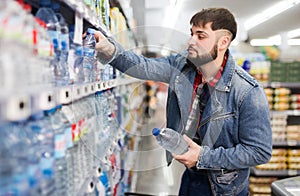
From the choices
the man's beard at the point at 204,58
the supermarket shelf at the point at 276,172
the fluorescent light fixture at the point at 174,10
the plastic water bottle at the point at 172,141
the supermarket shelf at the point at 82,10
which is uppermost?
the fluorescent light fixture at the point at 174,10

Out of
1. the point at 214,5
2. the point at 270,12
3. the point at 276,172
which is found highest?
the point at 270,12

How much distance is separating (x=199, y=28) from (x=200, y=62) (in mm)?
172

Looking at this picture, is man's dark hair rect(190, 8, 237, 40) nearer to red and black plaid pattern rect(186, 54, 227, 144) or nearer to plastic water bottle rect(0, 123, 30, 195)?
red and black plaid pattern rect(186, 54, 227, 144)

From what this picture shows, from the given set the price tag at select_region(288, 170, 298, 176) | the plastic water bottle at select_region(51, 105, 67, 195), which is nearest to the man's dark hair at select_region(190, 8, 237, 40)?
the plastic water bottle at select_region(51, 105, 67, 195)

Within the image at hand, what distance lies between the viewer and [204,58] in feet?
5.23

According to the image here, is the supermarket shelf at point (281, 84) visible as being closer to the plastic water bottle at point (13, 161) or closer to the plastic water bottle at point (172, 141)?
the plastic water bottle at point (172, 141)

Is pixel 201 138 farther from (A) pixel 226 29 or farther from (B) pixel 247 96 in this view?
(A) pixel 226 29

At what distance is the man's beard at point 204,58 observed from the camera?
159cm

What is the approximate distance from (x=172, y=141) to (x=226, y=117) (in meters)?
0.32

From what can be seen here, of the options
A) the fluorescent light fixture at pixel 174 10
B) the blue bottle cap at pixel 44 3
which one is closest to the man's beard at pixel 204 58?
the blue bottle cap at pixel 44 3

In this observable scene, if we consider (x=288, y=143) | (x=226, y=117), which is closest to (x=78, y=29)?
(x=226, y=117)

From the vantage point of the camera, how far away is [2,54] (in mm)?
718

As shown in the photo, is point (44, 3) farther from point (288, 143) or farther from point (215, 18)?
point (288, 143)

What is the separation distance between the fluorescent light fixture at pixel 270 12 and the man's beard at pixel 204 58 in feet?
19.4
